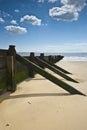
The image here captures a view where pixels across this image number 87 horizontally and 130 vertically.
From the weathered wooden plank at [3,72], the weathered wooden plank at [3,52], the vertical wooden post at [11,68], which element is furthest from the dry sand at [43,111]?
the weathered wooden plank at [3,52]

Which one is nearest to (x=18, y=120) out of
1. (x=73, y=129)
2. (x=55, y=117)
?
(x=55, y=117)

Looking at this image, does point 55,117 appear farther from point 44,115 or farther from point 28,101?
point 28,101

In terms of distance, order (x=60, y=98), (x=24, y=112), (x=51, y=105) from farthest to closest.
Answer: (x=60, y=98), (x=51, y=105), (x=24, y=112)

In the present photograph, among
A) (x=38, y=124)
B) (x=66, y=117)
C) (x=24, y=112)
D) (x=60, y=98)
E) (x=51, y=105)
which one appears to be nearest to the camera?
(x=38, y=124)

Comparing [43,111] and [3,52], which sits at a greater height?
[3,52]

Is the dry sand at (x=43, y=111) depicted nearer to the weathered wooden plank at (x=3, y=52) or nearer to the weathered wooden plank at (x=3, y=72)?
the weathered wooden plank at (x=3, y=72)

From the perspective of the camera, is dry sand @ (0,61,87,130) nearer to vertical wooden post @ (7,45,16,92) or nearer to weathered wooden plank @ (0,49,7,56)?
vertical wooden post @ (7,45,16,92)

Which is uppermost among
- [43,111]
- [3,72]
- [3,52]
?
[3,52]

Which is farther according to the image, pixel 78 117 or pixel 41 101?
pixel 41 101

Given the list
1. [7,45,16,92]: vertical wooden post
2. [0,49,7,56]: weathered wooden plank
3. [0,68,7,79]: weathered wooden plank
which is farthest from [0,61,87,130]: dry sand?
[0,49,7,56]: weathered wooden plank

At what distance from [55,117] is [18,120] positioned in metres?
0.67

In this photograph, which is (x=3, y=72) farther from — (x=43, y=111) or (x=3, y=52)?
(x=43, y=111)

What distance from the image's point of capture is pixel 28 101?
419cm

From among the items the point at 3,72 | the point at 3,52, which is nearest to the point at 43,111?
the point at 3,72
